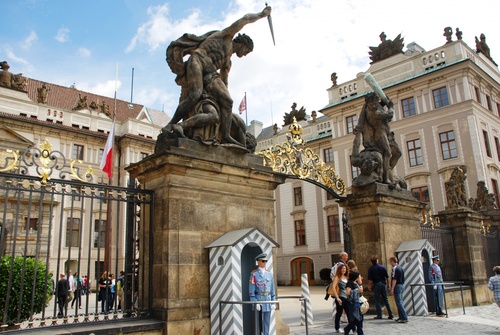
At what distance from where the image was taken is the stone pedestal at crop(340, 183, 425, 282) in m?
10.9

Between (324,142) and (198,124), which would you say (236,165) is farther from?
(324,142)

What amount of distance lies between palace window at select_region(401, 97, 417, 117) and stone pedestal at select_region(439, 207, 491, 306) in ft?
61.1

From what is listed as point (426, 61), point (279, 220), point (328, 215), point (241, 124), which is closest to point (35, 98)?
point (279, 220)

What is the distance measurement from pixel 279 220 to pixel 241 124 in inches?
1307

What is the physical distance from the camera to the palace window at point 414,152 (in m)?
31.3

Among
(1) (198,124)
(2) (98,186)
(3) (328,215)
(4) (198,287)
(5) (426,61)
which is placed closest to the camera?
(2) (98,186)

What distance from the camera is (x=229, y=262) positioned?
6.46 meters

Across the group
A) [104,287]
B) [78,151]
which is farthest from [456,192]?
[78,151]

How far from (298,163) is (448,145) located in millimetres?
23192

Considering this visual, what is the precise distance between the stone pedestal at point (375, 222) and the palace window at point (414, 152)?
2091 cm

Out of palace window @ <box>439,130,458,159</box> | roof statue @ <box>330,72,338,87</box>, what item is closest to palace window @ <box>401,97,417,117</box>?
palace window @ <box>439,130,458,159</box>

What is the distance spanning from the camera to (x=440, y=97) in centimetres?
3084

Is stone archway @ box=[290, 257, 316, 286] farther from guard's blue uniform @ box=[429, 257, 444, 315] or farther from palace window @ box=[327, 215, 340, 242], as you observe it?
guard's blue uniform @ box=[429, 257, 444, 315]

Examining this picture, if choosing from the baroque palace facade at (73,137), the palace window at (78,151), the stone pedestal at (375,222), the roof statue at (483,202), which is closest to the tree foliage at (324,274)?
the baroque palace facade at (73,137)
